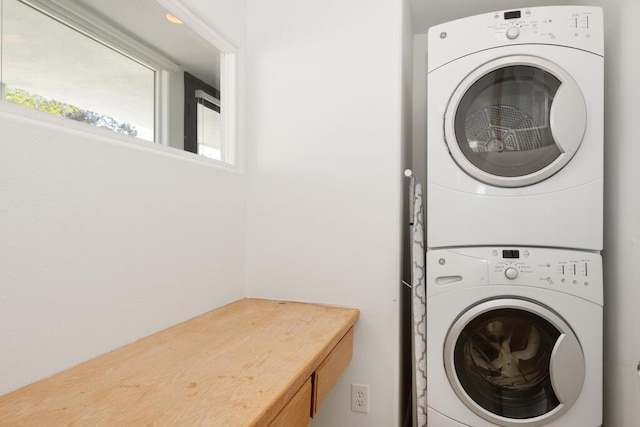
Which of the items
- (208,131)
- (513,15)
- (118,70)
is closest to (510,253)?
(513,15)

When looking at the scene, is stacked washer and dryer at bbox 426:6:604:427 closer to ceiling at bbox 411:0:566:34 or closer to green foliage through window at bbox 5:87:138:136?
ceiling at bbox 411:0:566:34

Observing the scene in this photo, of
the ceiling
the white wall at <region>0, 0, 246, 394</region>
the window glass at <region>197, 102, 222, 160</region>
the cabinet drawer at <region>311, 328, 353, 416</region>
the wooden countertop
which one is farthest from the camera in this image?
the ceiling

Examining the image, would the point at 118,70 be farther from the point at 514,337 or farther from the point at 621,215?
the point at 621,215

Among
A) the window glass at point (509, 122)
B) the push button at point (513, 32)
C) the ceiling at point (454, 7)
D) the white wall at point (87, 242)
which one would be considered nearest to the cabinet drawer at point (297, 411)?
the white wall at point (87, 242)

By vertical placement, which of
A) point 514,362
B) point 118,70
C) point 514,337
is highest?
point 118,70

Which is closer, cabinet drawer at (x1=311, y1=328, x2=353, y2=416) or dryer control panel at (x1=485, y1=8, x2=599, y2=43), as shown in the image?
cabinet drawer at (x1=311, y1=328, x2=353, y2=416)

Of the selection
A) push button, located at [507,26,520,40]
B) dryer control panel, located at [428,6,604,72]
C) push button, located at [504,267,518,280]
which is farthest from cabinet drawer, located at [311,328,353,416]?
push button, located at [507,26,520,40]

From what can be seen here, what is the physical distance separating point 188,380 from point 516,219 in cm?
136

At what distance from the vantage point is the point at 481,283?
1532 mm

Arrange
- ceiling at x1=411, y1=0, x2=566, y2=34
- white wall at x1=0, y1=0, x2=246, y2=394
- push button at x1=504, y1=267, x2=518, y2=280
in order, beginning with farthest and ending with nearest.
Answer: ceiling at x1=411, y1=0, x2=566, y2=34 < push button at x1=504, y1=267, x2=518, y2=280 < white wall at x1=0, y1=0, x2=246, y2=394

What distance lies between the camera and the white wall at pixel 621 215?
1.38m

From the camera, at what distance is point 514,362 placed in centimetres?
154

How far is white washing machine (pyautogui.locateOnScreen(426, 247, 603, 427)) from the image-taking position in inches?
56.9

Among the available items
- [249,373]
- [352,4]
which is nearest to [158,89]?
[352,4]
